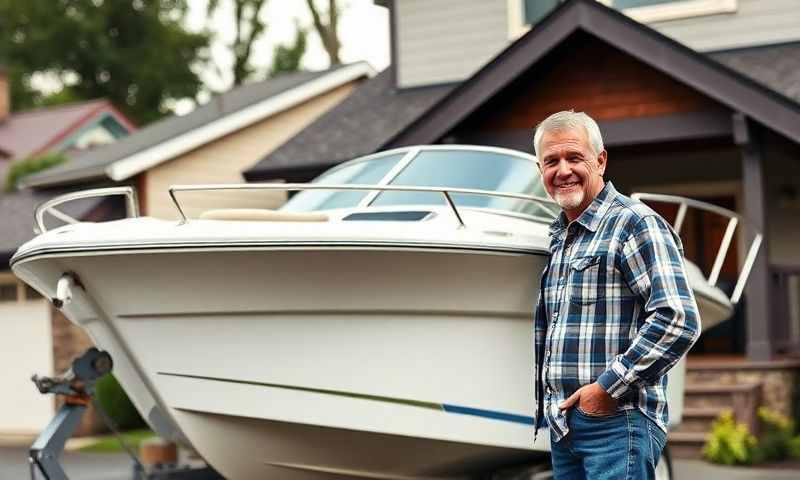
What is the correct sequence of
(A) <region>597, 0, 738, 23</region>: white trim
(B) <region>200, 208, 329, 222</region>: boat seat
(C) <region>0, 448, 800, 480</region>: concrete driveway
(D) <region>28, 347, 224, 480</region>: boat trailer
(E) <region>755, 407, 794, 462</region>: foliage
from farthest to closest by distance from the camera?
(A) <region>597, 0, 738, 23</region>: white trim, (E) <region>755, 407, 794, 462</region>: foliage, (C) <region>0, 448, 800, 480</region>: concrete driveway, (D) <region>28, 347, 224, 480</region>: boat trailer, (B) <region>200, 208, 329, 222</region>: boat seat

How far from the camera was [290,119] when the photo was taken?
17609 millimetres

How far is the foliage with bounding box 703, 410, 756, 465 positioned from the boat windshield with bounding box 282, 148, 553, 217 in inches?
147

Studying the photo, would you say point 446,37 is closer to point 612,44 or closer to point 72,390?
point 612,44

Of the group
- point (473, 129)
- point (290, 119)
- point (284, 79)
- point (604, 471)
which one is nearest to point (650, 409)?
point (604, 471)

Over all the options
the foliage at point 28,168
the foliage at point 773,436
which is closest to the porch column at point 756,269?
the foliage at point 773,436

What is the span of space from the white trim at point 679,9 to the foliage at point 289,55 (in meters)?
26.8

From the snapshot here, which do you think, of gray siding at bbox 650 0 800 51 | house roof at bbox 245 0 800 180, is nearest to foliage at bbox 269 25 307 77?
house roof at bbox 245 0 800 180

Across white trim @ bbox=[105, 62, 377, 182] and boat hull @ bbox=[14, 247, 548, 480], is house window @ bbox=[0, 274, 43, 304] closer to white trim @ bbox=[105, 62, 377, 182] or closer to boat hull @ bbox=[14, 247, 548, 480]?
white trim @ bbox=[105, 62, 377, 182]

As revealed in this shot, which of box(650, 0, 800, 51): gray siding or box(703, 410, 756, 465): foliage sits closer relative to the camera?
box(703, 410, 756, 465): foliage

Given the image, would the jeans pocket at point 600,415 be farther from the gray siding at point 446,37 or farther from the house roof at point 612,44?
the gray siding at point 446,37

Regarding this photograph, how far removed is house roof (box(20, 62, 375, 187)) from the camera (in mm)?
14742

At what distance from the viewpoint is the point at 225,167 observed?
16.3 m

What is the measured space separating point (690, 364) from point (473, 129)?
3.14 meters

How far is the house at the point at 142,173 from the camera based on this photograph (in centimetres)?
1450
